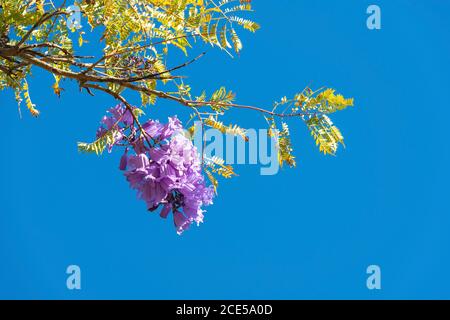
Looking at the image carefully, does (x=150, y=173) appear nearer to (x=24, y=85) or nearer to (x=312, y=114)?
(x=312, y=114)

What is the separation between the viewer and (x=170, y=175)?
1.40 meters

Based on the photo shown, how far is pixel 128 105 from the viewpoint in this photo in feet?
4.73

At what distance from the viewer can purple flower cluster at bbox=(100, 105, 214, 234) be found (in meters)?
1.40

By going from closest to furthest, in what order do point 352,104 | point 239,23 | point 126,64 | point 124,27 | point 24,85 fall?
point 352,104 → point 239,23 → point 124,27 → point 126,64 → point 24,85

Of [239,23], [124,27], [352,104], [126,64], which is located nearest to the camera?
[352,104]

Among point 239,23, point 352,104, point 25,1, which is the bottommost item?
point 352,104

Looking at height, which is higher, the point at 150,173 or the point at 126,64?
Answer: the point at 126,64

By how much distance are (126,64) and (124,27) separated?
0.40 ft

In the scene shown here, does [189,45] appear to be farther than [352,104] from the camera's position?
Yes

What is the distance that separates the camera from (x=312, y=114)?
1396mm

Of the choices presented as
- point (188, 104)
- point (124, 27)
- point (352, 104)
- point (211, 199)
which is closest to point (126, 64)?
point (124, 27)

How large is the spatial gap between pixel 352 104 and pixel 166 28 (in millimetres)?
491

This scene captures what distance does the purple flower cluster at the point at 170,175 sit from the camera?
1.40 m

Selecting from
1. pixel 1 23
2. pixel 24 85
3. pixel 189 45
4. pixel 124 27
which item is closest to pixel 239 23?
pixel 189 45
